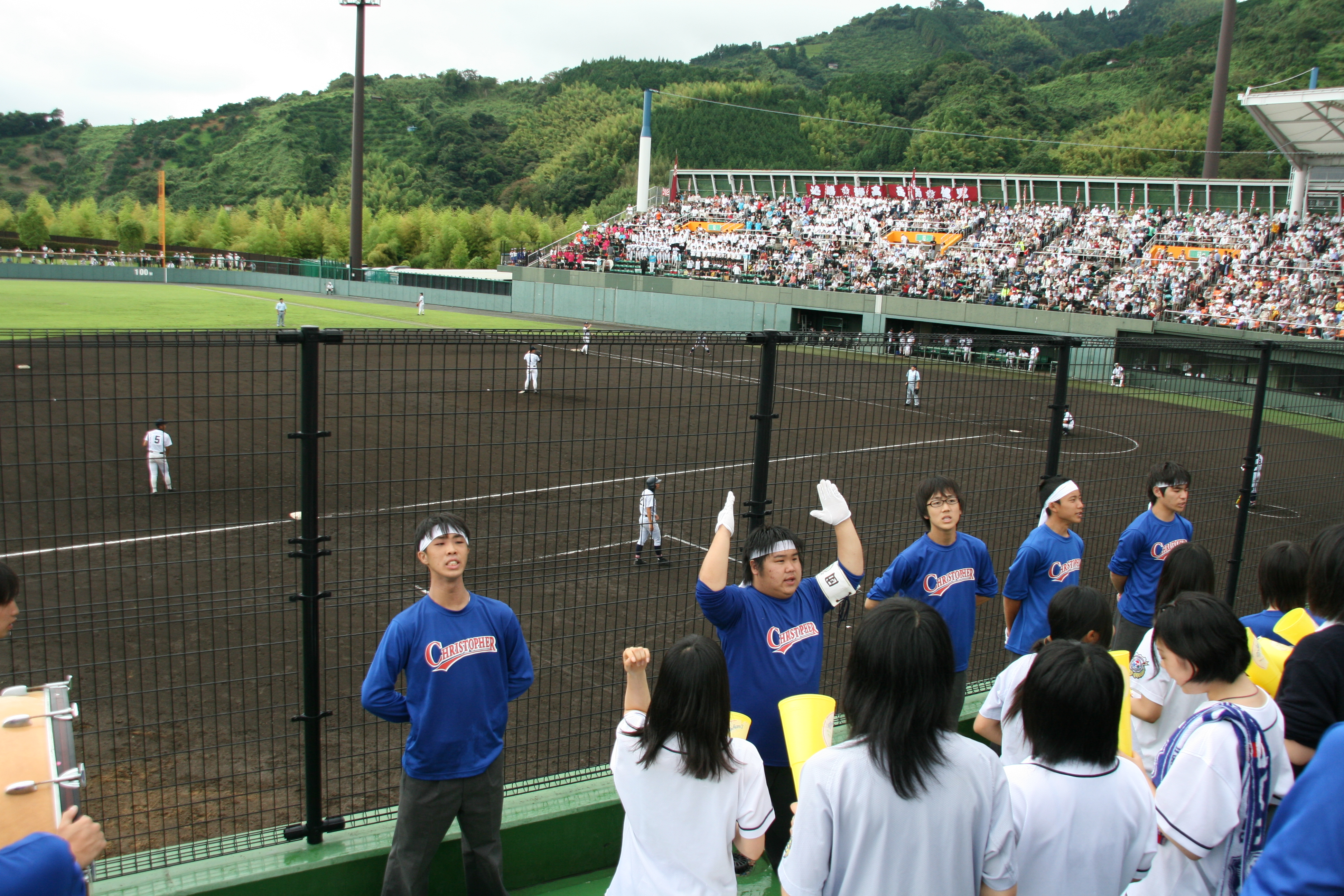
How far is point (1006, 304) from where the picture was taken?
37.2 m

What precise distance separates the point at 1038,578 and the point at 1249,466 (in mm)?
3417

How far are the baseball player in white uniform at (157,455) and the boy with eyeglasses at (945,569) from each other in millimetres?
12683

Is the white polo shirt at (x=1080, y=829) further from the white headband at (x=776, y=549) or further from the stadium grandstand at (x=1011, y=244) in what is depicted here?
the stadium grandstand at (x=1011, y=244)

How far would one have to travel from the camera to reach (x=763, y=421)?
4652mm

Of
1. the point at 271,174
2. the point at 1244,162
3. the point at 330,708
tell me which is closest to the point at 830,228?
the point at 1244,162

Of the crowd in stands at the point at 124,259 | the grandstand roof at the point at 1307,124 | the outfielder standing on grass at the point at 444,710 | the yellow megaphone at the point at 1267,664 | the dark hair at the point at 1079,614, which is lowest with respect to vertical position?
the outfielder standing on grass at the point at 444,710

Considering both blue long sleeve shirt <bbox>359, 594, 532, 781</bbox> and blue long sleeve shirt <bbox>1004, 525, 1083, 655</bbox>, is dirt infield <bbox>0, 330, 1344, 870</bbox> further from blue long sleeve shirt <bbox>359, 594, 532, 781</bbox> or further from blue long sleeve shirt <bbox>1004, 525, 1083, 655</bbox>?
blue long sleeve shirt <bbox>1004, 525, 1083, 655</bbox>

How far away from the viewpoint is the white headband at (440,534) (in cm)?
367

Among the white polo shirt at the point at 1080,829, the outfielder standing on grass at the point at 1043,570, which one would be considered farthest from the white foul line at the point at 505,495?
the white polo shirt at the point at 1080,829

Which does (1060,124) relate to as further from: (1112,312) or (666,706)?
(666,706)

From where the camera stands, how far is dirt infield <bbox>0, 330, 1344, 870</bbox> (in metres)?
4.93

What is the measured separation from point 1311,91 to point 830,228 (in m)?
28.3

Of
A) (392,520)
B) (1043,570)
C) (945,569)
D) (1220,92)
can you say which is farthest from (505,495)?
(1220,92)

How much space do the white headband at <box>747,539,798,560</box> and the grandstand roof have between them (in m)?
32.3
